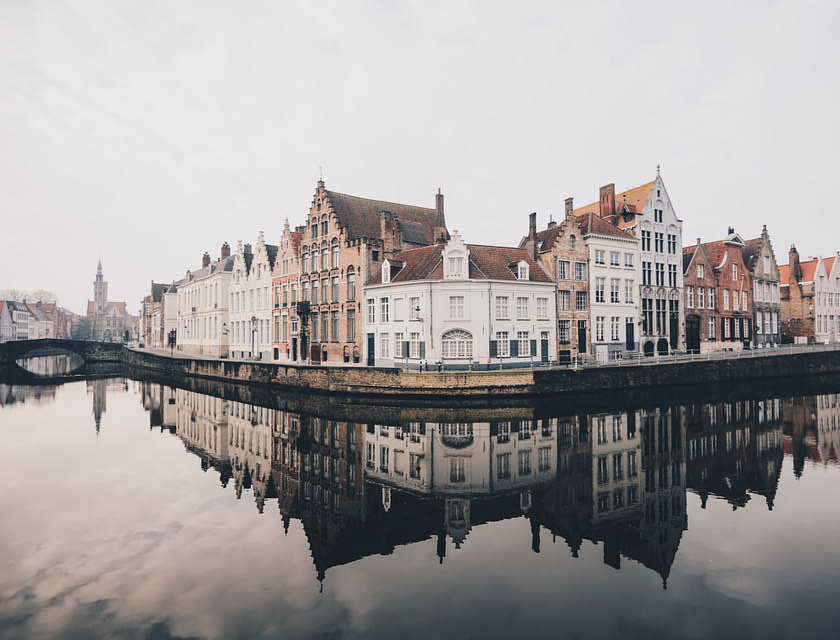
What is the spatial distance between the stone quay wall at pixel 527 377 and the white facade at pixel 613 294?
714 cm

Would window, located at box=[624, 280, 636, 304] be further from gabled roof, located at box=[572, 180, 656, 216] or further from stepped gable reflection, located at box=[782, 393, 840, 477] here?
stepped gable reflection, located at box=[782, 393, 840, 477]

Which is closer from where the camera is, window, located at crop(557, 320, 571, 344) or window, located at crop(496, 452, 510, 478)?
window, located at crop(496, 452, 510, 478)

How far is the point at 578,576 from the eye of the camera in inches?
369

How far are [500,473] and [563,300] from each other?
26.6m

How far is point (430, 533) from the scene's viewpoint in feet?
37.8

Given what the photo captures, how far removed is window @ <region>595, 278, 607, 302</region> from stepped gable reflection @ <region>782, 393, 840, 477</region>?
15490 millimetres

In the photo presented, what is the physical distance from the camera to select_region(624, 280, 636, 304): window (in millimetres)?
44000

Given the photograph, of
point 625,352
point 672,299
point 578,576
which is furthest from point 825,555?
point 672,299

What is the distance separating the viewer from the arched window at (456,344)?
34344 mm

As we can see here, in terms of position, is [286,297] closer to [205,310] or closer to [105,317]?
[205,310]

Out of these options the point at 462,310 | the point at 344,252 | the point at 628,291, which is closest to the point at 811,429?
the point at 462,310

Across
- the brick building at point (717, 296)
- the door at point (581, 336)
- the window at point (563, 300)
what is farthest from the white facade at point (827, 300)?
the window at point (563, 300)

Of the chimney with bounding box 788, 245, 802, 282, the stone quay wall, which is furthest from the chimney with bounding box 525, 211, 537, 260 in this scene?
the chimney with bounding box 788, 245, 802, 282

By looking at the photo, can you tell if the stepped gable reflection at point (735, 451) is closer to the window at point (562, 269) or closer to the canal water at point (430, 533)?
the canal water at point (430, 533)
